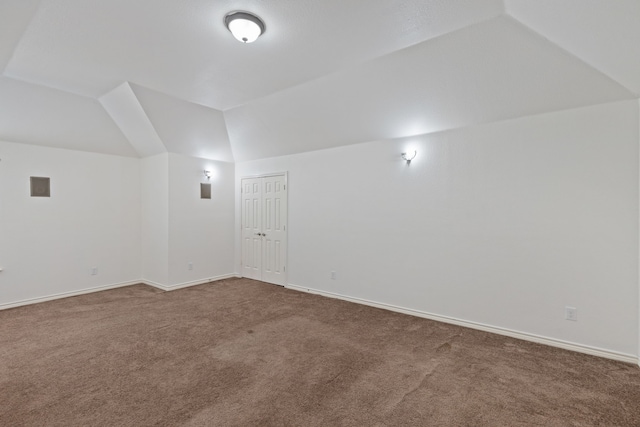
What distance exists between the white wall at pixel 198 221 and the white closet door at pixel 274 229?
0.85m

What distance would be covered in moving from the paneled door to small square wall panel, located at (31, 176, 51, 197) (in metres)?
2.94

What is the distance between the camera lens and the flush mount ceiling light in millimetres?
2471

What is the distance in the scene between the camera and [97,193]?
5215mm

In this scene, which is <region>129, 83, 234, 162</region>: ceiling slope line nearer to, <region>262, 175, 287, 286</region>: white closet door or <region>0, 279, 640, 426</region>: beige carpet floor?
<region>262, 175, 287, 286</region>: white closet door

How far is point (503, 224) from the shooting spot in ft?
11.5

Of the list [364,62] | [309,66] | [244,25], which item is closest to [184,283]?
[309,66]

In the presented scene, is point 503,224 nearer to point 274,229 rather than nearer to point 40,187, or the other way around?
point 274,229

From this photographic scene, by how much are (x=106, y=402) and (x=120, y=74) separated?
3306mm

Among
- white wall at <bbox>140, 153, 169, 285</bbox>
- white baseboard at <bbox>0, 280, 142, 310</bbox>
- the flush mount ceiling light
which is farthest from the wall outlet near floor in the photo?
white baseboard at <bbox>0, 280, 142, 310</bbox>

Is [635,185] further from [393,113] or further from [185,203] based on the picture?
[185,203]

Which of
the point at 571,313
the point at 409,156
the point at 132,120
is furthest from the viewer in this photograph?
the point at 132,120

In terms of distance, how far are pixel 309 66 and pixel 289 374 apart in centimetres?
300

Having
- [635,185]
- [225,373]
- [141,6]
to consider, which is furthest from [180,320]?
[635,185]

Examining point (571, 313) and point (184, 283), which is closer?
point (571, 313)
